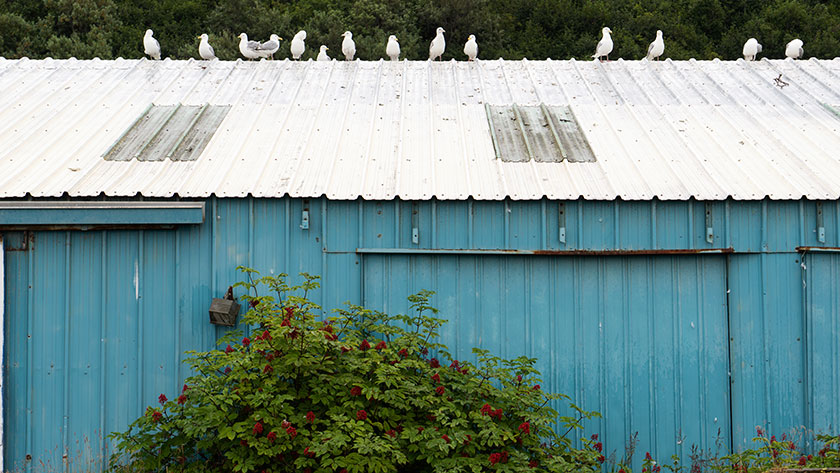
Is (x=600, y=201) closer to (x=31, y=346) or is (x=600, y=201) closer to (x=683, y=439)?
(x=683, y=439)

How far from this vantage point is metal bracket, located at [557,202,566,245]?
263 inches

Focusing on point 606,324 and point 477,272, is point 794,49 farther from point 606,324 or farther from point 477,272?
point 477,272

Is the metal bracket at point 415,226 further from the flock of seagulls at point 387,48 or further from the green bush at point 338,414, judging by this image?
the flock of seagulls at point 387,48

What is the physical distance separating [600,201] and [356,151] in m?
2.45

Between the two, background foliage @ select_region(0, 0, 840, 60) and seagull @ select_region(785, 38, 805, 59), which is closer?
seagull @ select_region(785, 38, 805, 59)

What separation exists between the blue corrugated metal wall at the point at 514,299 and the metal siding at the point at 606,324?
1 centimetres

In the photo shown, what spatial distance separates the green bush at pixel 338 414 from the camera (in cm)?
536

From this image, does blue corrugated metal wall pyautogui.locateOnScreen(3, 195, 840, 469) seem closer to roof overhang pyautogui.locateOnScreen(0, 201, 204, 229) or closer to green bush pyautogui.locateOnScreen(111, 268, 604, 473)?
roof overhang pyautogui.locateOnScreen(0, 201, 204, 229)

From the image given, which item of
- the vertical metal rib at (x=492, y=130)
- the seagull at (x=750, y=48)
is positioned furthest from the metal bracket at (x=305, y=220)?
the seagull at (x=750, y=48)

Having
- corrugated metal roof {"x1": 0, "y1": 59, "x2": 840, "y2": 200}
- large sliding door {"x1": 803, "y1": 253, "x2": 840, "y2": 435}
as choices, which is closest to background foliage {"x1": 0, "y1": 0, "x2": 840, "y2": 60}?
corrugated metal roof {"x1": 0, "y1": 59, "x2": 840, "y2": 200}

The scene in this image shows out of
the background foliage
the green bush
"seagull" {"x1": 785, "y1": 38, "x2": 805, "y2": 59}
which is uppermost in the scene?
the background foliage

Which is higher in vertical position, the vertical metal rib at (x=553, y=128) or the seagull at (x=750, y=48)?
the seagull at (x=750, y=48)

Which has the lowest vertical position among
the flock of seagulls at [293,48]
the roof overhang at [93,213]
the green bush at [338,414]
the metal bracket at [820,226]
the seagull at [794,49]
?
the green bush at [338,414]

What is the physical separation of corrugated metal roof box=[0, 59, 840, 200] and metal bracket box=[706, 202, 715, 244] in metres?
0.18
